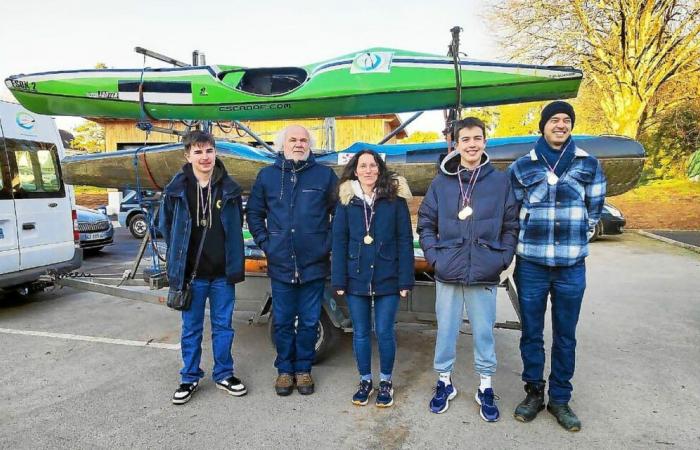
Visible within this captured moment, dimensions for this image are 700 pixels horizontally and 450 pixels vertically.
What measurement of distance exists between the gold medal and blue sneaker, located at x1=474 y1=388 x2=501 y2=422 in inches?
46.1

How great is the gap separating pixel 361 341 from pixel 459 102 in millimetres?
2489

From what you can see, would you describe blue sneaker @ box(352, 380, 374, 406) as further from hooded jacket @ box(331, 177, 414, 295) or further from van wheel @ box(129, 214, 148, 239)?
van wheel @ box(129, 214, 148, 239)

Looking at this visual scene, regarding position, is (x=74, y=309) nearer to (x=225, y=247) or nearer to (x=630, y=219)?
(x=225, y=247)

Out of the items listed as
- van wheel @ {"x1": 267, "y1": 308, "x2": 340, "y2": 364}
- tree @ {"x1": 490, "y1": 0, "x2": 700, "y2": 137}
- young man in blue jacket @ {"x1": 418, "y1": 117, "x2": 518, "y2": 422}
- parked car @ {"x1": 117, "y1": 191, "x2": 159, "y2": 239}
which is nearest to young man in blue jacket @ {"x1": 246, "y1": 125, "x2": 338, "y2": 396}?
van wheel @ {"x1": 267, "y1": 308, "x2": 340, "y2": 364}

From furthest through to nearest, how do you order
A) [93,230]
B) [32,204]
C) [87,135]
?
1. [87,135]
2. [93,230]
3. [32,204]

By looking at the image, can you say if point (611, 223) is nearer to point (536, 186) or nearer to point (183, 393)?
point (536, 186)

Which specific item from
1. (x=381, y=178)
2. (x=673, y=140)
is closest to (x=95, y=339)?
(x=381, y=178)

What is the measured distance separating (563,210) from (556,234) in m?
0.15

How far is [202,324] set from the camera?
3.49 m

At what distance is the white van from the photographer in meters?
5.37

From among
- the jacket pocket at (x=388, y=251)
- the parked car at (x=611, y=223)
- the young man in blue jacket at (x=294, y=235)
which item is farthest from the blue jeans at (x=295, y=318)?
the parked car at (x=611, y=223)

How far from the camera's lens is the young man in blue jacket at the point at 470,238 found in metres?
2.98

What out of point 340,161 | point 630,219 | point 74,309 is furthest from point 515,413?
point 630,219

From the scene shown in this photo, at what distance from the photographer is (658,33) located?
16.4m
